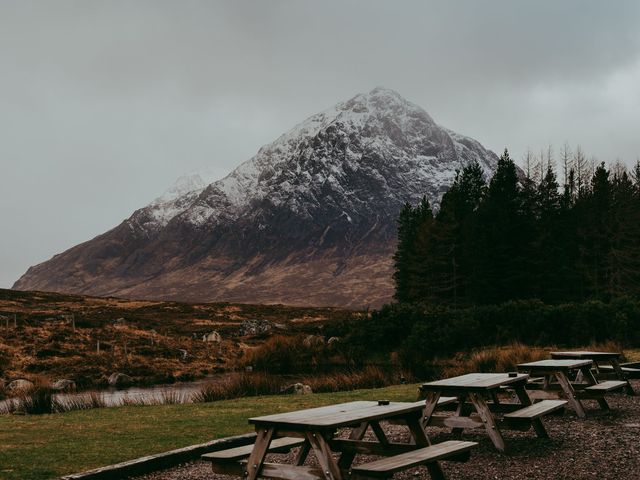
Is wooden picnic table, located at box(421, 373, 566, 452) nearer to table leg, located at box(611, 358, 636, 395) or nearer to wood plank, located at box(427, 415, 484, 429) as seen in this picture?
wood plank, located at box(427, 415, 484, 429)

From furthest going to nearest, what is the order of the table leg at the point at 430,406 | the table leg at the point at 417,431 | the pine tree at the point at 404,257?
the pine tree at the point at 404,257 → the table leg at the point at 430,406 → the table leg at the point at 417,431

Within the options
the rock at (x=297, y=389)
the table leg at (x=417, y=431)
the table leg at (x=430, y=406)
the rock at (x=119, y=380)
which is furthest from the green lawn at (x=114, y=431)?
the rock at (x=119, y=380)

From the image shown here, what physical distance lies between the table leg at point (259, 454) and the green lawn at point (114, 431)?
9.67 feet

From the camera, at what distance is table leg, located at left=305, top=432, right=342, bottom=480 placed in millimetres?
5012

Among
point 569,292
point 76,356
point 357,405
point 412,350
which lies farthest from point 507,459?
→ point 569,292

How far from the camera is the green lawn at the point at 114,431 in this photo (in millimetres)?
8047

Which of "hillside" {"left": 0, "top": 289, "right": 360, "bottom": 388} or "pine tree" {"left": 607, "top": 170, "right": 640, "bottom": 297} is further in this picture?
"pine tree" {"left": 607, "top": 170, "right": 640, "bottom": 297}

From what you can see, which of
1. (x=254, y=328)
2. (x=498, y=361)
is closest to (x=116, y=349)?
(x=254, y=328)

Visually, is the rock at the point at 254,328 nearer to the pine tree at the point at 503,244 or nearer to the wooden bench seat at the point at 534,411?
the pine tree at the point at 503,244

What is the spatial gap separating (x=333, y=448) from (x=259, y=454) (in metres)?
1.05

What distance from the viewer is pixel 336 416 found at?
5605mm

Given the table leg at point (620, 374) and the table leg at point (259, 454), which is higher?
the table leg at point (259, 454)

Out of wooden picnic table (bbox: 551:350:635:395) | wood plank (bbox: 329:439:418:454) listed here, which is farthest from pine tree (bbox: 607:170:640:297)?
wood plank (bbox: 329:439:418:454)

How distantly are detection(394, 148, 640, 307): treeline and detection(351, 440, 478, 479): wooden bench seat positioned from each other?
4572 cm
